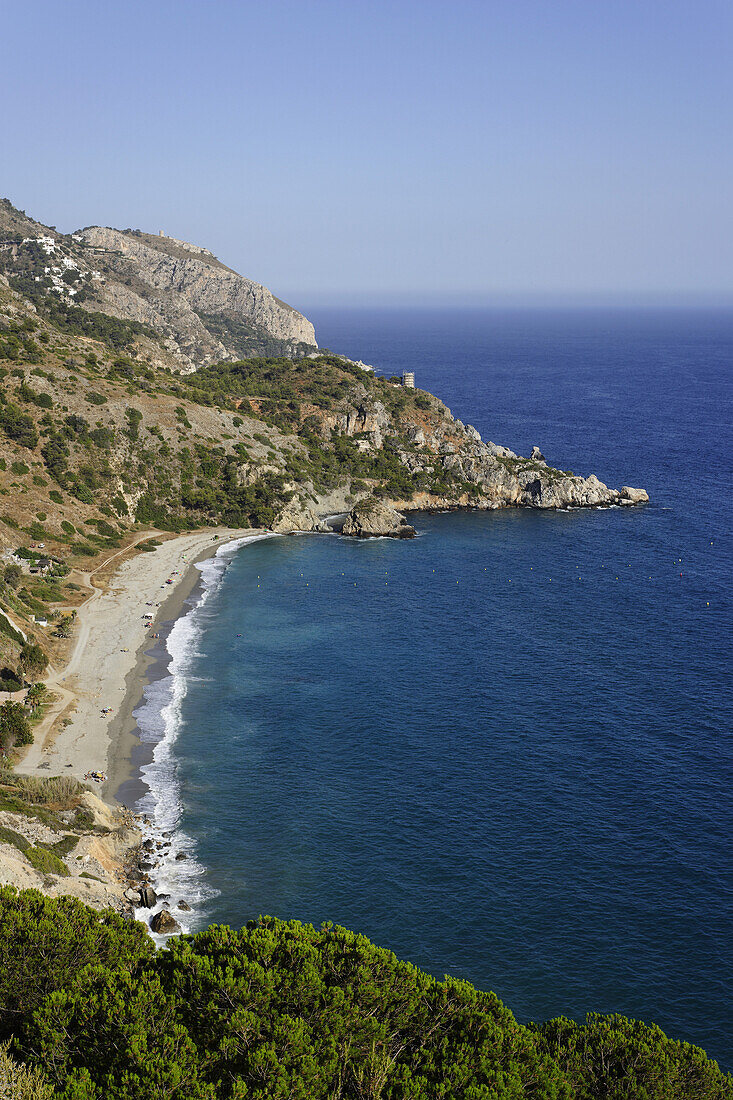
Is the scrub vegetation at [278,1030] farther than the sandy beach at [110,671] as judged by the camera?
No

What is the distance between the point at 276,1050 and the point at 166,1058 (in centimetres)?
315

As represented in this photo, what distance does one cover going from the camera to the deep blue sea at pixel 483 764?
4059 centimetres

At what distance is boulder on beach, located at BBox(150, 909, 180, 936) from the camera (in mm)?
41000

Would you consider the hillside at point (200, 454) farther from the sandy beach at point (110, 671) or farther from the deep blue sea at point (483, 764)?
the deep blue sea at point (483, 764)

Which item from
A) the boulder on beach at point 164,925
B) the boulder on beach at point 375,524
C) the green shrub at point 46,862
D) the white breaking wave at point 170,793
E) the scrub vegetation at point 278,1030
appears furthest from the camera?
the boulder on beach at point 375,524

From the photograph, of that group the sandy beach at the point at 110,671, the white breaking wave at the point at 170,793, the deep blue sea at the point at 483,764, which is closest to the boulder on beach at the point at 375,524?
the deep blue sea at the point at 483,764

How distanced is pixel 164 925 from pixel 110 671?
1261 inches

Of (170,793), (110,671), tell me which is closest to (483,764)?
(170,793)

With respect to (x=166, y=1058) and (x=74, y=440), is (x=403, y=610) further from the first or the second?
(x=166, y=1058)

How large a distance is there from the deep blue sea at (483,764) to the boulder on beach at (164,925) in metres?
1.47

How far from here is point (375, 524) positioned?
4530 inches

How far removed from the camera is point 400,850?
4719cm

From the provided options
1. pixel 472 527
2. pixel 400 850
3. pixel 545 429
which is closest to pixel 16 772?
pixel 400 850

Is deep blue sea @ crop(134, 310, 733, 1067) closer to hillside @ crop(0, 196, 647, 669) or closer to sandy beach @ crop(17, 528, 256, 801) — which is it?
sandy beach @ crop(17, 528, 256, 801)
